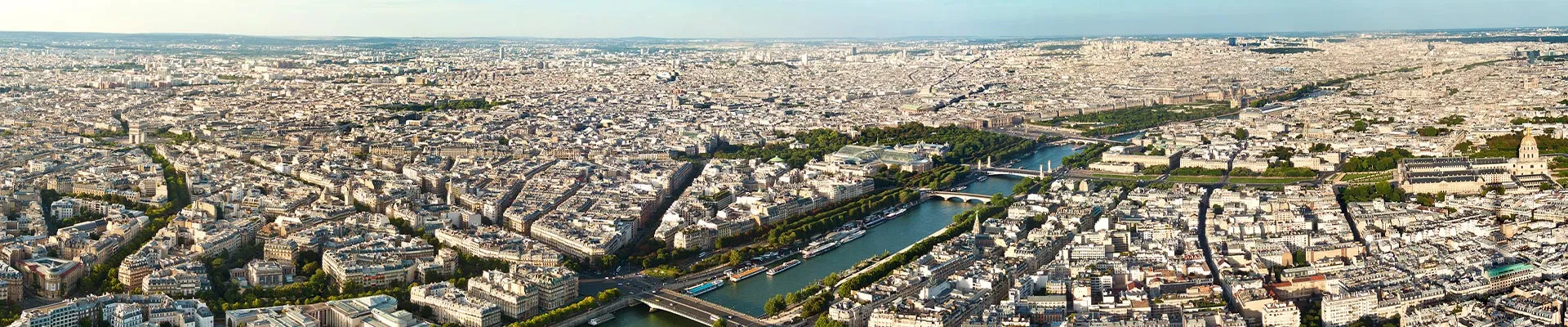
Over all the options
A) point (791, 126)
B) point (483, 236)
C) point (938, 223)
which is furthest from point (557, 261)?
point (791, 126)

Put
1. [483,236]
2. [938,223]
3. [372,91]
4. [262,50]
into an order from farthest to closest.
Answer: [262,50], [372,91], [938,223], [483,236]

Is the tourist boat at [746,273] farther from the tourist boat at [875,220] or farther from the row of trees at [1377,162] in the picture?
the row of trees at [1377,162]

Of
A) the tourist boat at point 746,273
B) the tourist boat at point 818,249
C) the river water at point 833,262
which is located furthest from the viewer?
the tourist boat at point 818,249

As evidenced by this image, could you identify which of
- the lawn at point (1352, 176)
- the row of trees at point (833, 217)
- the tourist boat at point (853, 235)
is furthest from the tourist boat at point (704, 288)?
the lawn at point (1352, 176)

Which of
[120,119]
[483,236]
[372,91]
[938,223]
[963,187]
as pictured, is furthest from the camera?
[372,91]

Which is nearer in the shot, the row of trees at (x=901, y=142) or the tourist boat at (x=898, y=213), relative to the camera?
the tourist boat at (x=898, y=213)

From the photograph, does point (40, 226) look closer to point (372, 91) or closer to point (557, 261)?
point (557, 261)

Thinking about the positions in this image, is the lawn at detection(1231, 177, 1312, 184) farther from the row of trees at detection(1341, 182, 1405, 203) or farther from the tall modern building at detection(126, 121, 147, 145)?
the tall modern building at detection(126, 121, 147, 145)
